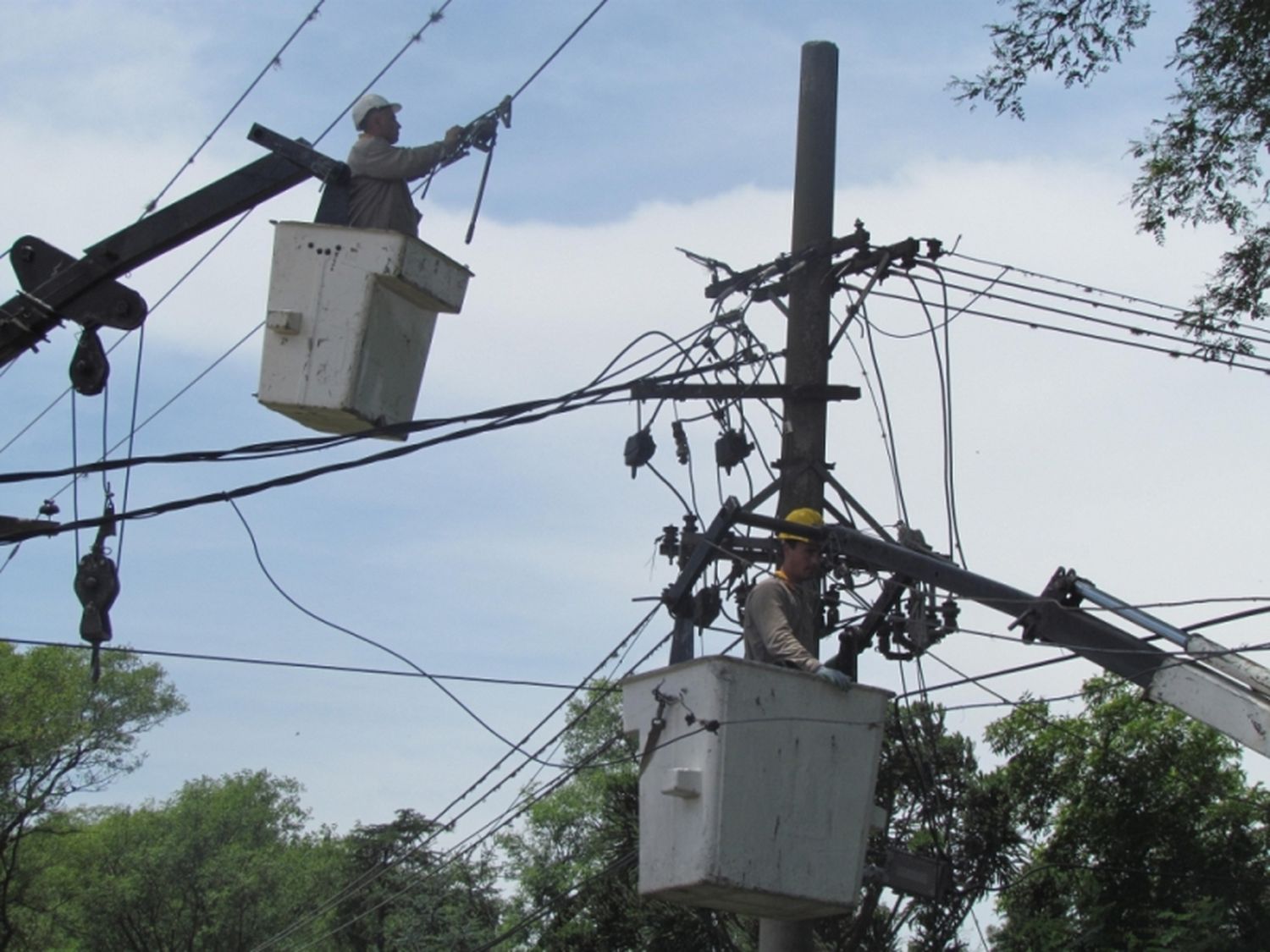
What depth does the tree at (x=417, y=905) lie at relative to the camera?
107ft

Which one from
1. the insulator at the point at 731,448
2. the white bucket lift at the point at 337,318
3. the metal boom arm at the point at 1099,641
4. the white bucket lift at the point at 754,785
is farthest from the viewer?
the insulator at the point at 731,448

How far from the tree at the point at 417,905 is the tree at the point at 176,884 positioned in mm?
1805

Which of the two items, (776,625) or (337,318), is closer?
(337,318)

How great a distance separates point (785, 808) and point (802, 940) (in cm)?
142

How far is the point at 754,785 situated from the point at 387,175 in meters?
3.09

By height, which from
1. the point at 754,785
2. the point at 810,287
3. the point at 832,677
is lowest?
the point at 754,785

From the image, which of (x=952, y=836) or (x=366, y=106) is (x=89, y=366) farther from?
(x=952, y=836)

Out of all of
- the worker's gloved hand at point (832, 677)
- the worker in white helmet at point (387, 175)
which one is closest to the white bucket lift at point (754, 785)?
the worker's gloved hand at point (832, 677)

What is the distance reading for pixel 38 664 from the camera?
3753 cm

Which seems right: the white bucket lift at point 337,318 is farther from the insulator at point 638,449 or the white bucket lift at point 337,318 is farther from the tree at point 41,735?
the tree at point 41,735

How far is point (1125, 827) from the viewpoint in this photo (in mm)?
14250

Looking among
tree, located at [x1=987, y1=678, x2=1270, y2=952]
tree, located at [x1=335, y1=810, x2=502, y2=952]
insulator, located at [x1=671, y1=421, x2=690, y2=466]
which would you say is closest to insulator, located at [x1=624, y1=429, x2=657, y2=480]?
insulator, located at [x1=671, y1=421, x2=690, y2=466]

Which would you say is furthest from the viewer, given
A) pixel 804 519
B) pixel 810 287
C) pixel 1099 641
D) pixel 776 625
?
pixel 810 287

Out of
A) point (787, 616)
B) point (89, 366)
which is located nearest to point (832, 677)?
point (787, 616)
